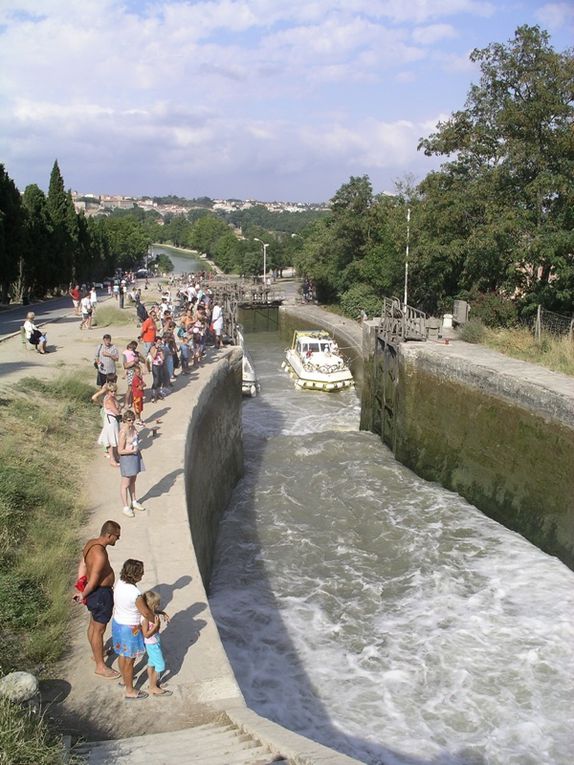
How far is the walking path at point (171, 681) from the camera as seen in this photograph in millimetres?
4492

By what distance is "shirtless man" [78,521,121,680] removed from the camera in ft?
17.2

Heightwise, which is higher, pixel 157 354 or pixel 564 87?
pixel 564 87

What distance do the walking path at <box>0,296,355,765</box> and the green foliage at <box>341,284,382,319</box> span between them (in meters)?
32.5

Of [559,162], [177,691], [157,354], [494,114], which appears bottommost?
[177,691]

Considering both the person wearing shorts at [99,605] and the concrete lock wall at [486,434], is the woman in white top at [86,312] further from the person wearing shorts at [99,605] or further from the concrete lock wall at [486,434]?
the person wearing shorts at [99,605]

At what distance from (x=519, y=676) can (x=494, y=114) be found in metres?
17.7

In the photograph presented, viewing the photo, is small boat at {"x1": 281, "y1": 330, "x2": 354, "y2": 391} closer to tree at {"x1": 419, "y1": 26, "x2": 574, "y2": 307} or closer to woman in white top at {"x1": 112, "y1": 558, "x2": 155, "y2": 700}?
tree at {"x1": 419, "y1": 26, "x2": 574, "y2": 307}

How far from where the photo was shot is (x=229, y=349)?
61.0 ft

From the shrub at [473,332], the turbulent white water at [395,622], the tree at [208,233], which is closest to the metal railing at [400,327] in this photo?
the shrub at [473,332]

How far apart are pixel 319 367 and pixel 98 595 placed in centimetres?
2119

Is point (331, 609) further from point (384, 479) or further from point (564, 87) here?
point (564, 87)

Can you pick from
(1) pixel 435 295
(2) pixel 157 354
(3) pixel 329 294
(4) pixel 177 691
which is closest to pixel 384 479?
(2) pixel 157 354

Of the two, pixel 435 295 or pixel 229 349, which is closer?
pixel 229 349

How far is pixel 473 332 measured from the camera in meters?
19.2
